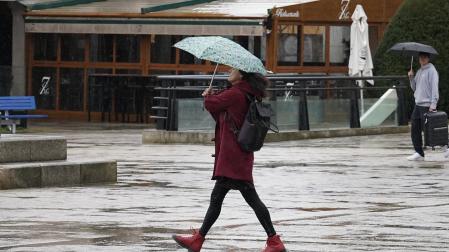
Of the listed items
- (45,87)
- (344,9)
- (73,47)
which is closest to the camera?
(344,9)

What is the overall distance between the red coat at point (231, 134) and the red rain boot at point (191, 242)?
533mm

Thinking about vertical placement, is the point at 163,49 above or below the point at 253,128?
above

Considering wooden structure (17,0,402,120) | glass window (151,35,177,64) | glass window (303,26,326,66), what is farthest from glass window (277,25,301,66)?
glass window (151,35,177,64)

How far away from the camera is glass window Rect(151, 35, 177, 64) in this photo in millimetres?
34906

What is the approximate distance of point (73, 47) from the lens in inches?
1435

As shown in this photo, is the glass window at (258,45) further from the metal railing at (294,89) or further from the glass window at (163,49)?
the metal railing at (294,89)

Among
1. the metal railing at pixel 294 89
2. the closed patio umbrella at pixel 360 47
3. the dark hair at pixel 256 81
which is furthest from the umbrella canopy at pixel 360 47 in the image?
the dark hair at pixel 256 81

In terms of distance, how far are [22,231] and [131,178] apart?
6.13 meters

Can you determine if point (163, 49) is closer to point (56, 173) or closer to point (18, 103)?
point (18, 103)

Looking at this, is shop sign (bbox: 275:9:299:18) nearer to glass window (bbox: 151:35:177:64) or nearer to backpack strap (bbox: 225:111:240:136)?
glass window (bbox: 151:35:177:64)

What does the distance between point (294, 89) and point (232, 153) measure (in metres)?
16.3

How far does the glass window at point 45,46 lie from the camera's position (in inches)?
1442

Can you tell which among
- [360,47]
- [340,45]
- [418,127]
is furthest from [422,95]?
[340,45]

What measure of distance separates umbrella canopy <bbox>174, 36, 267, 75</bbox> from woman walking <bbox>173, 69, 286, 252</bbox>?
0.49ft
